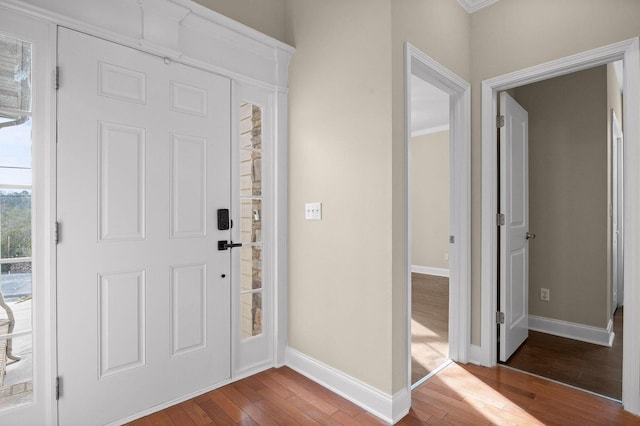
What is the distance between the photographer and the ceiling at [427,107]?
4453mm

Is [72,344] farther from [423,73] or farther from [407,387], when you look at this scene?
[423,73]

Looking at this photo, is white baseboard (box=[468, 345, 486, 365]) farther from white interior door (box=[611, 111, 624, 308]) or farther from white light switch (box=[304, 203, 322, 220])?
white interior door (box=[611, 111, 624, 308])

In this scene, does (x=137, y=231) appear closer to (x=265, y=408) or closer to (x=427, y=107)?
(x=265, y=408)

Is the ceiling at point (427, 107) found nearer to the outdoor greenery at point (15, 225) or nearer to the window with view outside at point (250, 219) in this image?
the window with view outside at point (250, 219)

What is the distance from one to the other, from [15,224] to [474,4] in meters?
3.26

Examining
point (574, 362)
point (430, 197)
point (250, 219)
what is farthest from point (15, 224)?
point (430, 197)

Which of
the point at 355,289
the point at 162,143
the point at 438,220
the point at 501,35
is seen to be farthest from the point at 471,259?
the point at 438,220

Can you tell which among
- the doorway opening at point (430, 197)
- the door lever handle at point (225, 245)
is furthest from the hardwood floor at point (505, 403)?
the doorway opening at point (430, 197)

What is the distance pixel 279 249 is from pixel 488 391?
5.60 ft

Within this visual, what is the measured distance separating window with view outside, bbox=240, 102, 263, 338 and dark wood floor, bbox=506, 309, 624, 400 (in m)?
1.99

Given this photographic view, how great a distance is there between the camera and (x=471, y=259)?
8.87ft

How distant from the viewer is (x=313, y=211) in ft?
8.09

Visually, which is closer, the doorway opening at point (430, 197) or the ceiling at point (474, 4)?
the ceiling at point (474, 4)

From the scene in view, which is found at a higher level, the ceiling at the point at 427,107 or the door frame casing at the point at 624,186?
the ceiling at the point at 427,107
